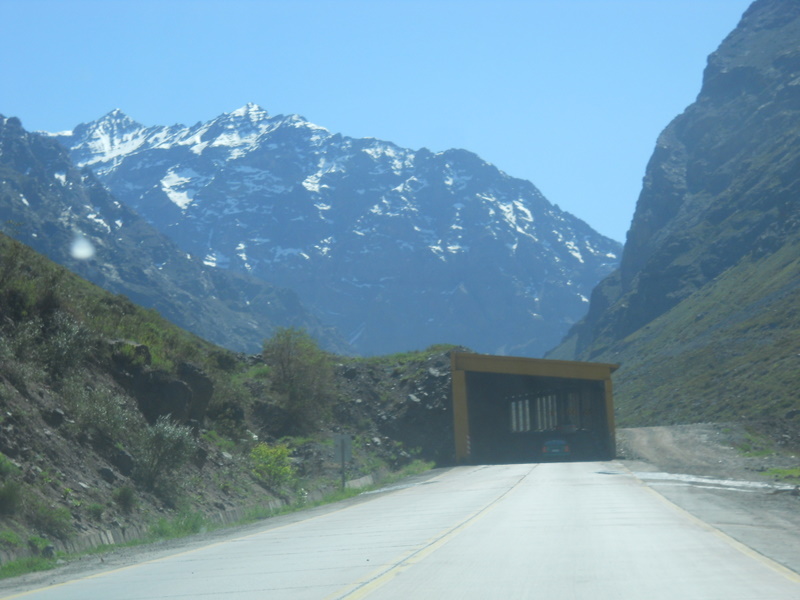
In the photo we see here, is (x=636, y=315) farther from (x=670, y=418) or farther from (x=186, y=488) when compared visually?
(x=186, y=488)

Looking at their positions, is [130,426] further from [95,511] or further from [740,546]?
[740,546]

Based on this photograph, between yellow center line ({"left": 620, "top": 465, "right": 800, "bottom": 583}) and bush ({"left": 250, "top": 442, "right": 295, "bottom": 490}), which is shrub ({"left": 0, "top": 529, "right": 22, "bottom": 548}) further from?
bush ({"left": 250, "top": 442, "right": 295, "bottom": 490})

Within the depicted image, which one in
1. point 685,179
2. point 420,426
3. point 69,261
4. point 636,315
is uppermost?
point 685,179

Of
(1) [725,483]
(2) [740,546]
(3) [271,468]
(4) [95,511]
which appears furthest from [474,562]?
(3) [271,468]

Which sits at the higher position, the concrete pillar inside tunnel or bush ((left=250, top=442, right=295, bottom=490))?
the concrete pillar inside tunnel

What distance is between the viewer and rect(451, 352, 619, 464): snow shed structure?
153 feet

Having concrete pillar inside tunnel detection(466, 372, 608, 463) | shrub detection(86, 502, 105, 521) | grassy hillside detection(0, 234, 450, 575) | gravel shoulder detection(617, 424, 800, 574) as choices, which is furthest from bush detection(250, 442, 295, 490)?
concrete pillar inside tunnel detection(466, 372, 608, 463)

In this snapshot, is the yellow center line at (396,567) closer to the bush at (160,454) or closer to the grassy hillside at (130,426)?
the grassy hillside at (130,426)

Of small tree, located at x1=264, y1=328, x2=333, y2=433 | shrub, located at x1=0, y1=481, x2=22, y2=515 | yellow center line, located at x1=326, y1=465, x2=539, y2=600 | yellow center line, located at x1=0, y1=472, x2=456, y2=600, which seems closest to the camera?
yellow center line, located at x1=326, y1=465, x2=539, y2=600

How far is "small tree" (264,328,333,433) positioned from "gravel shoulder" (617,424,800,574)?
13609 mm

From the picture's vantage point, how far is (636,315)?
162m

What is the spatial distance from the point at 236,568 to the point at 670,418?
75.8 m

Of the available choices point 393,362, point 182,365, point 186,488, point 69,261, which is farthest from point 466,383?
point 69,261

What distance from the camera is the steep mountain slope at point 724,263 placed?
82.6 meters
